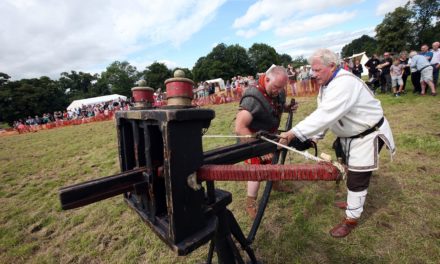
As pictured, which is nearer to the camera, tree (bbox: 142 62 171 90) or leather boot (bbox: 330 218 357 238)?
leather boot (bbox: 330 218 357 238)

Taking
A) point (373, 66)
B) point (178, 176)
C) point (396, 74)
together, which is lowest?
point (178, 176)

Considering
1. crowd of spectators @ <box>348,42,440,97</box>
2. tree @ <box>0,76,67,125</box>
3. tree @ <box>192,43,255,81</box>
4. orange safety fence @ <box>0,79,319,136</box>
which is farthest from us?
tree @ <box>192,43,255,81</box>

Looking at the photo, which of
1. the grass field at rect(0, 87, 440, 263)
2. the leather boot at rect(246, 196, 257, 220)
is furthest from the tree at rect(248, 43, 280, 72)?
the leather boot at rect(246, 196, 257, 220)

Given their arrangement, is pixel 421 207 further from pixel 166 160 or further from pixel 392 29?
pixel 392 29

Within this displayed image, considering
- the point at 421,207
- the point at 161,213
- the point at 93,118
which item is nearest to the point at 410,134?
the point at 421,207

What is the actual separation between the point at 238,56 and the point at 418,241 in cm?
8851

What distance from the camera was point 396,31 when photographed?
171 ft

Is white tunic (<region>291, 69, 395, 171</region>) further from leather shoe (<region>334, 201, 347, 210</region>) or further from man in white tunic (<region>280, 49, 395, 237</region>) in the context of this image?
leather shoe (<region>334, 201, 347, 210</region>)

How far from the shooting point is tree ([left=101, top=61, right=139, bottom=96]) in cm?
8588

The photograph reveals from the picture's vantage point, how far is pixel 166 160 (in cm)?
106

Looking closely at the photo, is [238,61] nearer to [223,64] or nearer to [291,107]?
[223,64]

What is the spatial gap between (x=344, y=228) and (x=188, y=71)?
3307 inches

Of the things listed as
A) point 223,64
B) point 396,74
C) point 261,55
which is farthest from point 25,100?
point 261,55

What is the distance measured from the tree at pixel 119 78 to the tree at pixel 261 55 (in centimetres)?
4572
